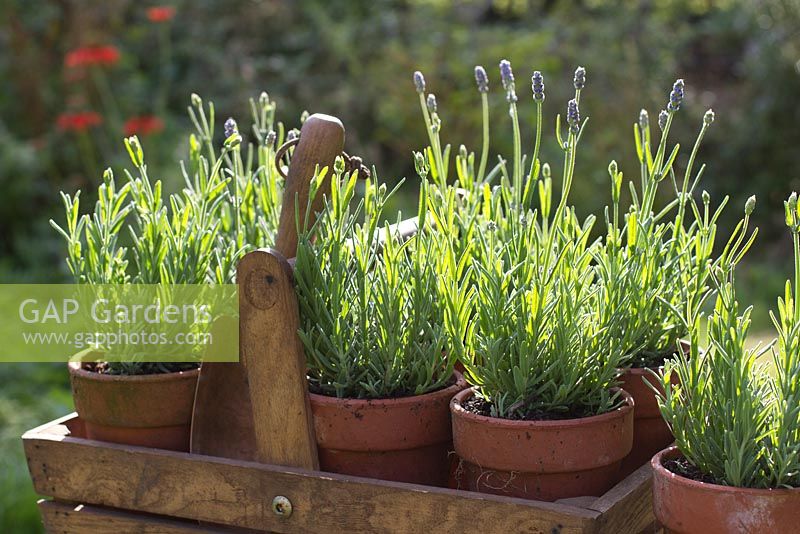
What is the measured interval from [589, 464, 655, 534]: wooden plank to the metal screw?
36 centimetres

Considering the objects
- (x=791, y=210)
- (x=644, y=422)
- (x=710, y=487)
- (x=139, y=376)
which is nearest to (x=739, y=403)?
(x=710, y=487)

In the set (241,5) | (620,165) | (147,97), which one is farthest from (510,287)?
(241,5)

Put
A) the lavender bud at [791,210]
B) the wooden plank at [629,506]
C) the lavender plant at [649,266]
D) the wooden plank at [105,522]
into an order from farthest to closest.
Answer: the wooden plank at [105,522], the lavender plant at [649,266], the wooden plank at [629,506], the lavender bud at [791,210]

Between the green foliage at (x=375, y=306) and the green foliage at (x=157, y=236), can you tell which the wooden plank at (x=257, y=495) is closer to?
the green foliage at (x=375, y=306)

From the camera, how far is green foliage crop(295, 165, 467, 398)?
3.99 ft

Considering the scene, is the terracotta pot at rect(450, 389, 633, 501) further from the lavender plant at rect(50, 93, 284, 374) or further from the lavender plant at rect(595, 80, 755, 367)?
the lavender plant at rect(50, 93, 284, 374)

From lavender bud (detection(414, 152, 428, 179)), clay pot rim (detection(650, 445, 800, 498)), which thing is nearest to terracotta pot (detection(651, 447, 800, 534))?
clay pot rim (detection(650, 445, 800, 498))

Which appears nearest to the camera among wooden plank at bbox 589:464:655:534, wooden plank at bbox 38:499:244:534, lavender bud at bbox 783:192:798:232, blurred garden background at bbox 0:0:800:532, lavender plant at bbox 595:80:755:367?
lavender bud at bbox 783:192:798:232

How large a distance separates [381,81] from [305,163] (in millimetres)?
4593

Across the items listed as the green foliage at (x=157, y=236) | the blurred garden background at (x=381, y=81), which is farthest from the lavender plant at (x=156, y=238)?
the blurred garden background at (x=381, y=81)

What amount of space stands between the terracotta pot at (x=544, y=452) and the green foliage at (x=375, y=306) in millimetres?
100

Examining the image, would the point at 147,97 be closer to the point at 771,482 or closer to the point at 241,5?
the point at 241,5

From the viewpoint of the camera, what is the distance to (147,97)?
5.79 m

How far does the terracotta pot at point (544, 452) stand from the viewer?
1121 millimetres
